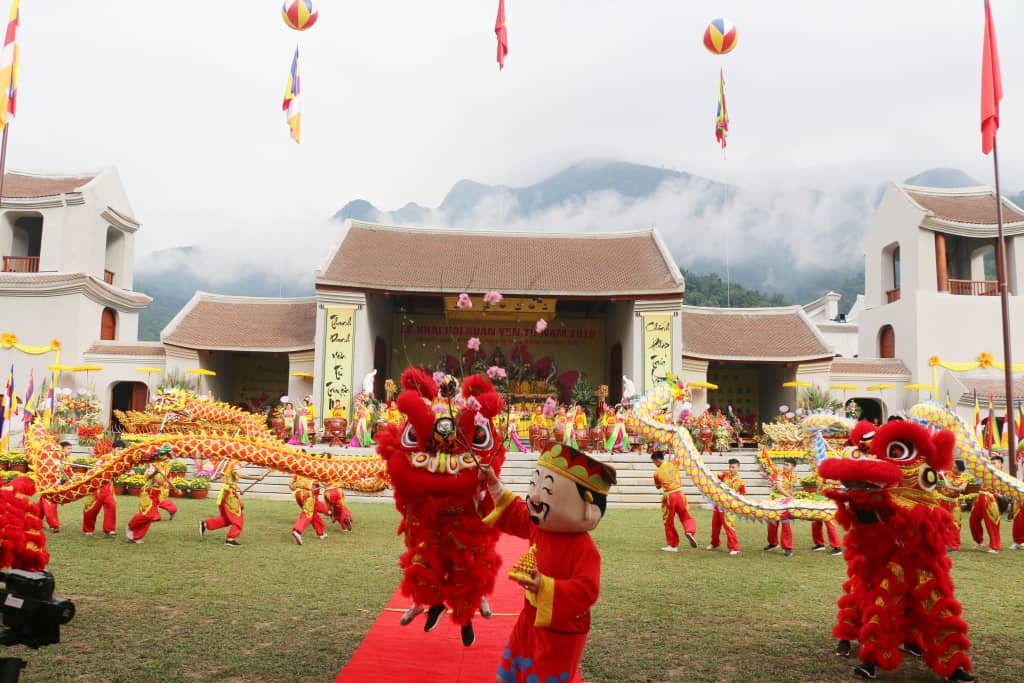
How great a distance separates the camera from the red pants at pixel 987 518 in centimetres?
921

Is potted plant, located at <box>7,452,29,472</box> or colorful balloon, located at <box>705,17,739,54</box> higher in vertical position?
colorful balloon, located at <box>705,17,739,54</box>

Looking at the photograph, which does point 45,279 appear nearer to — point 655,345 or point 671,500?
point 655,345

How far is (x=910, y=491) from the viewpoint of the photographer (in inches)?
182

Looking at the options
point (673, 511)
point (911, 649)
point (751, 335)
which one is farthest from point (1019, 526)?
point (751, 335)

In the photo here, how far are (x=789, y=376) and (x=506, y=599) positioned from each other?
60.9ft

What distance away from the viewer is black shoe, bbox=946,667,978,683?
4242 mm

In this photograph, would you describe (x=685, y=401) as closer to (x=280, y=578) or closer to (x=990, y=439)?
(x=280, y=578)

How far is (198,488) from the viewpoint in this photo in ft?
45.7

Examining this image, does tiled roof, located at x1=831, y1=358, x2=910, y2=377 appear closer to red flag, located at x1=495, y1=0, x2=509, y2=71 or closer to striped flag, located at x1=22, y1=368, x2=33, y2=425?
red flag, located at x1=495, y1=0, x2=509, y2=71

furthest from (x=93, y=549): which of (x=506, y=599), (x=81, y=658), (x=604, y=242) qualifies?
(x=604, y=242)

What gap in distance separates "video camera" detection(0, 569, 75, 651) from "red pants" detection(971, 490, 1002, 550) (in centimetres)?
1009

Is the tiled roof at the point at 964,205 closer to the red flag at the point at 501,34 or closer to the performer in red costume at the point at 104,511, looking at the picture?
the red flag at the point at 501,34

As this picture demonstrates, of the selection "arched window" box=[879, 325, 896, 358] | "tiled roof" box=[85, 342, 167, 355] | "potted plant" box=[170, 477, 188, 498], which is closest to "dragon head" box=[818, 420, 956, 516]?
"potted plant" box=[170, 477, 188, 498]

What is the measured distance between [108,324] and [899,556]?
78.4 ft
